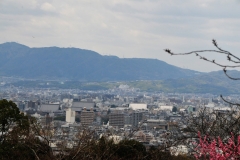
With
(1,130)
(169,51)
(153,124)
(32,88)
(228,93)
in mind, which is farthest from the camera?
(32,88)

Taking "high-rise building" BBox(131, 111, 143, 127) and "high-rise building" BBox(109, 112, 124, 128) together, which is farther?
"high-rise building" BBox(131, 111, 143, 127)

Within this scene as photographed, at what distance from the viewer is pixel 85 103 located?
A: 112 meters

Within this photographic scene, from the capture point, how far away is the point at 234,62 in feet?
9.17

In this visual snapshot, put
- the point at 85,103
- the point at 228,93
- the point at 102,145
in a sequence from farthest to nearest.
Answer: the point at 228,93, the point at 85,103, the point at 102,145

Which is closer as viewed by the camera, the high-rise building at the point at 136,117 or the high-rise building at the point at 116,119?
the high-rise building at the point at 116,119

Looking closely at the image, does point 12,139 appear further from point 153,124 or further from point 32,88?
point 32,88

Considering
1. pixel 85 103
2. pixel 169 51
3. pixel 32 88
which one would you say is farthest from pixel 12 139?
pixel 32 88

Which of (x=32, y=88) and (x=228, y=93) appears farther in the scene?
(x=32, y=88)

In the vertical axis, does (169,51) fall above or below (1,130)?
above

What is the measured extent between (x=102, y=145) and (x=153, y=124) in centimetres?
6342

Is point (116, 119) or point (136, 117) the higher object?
point (136, 117)

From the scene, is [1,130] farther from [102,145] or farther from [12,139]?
[102,145]

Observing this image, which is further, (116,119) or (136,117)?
(136,117)

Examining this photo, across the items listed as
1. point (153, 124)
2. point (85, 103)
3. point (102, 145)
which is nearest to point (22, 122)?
point (102, 145)
